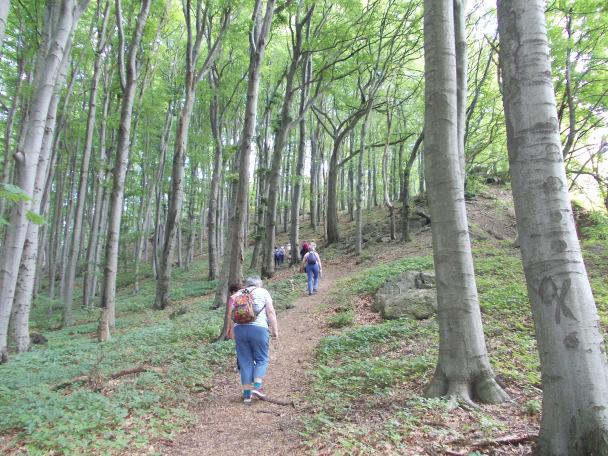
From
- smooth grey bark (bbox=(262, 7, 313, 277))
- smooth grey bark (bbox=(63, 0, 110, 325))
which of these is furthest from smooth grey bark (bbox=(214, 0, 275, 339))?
smooth grey bark (bbox=(63, 0, 110, 325))

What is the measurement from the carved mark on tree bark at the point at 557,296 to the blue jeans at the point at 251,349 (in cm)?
342

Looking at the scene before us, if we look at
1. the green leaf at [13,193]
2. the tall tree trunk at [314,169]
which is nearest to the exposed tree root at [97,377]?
the green leaf at [13,193]

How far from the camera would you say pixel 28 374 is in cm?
618

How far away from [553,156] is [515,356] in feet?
12.7

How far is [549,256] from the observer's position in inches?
96.6

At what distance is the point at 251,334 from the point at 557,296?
354cm

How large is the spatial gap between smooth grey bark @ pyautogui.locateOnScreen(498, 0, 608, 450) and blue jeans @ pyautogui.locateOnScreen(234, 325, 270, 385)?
3.24 meters

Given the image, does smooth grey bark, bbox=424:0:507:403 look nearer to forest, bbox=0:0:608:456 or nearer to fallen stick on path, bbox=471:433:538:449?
forest, bbox=0:0:608:456

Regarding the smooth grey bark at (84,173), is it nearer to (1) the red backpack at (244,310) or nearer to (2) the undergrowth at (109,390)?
(2) the undergrowth at (109,390)

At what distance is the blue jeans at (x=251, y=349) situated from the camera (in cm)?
497

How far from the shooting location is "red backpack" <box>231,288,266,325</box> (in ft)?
16.1

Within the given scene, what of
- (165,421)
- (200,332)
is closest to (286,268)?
(200,332)

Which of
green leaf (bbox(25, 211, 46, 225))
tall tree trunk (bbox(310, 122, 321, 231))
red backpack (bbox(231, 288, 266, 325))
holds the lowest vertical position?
red backpack (bbox(231, 288, 266, 325))

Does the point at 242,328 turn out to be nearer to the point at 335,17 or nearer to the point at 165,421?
the point at 165,421
